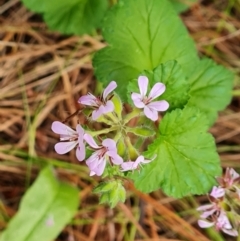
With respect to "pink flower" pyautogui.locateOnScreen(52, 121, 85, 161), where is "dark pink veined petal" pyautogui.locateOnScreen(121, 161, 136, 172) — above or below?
below

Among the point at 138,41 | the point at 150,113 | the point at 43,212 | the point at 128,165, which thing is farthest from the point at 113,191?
the point at 43,212

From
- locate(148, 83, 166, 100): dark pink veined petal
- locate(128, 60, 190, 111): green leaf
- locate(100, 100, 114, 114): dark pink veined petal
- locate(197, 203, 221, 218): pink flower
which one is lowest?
locate(197, 203, 221, 218): pink flower

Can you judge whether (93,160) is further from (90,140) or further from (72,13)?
(72,13)

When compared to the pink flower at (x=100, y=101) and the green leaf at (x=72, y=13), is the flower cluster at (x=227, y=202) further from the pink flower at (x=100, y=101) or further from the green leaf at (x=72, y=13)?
the green leaf at (x=72, y=13)

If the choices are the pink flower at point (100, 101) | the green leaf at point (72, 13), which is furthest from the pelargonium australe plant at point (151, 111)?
the green leaf at point (72, 13)

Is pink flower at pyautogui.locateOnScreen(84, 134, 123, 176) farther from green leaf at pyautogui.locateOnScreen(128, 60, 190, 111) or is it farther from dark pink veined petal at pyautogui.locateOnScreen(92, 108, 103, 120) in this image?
green leaf at pyautogui.locateOnScreen(128, 60, 190, 111)

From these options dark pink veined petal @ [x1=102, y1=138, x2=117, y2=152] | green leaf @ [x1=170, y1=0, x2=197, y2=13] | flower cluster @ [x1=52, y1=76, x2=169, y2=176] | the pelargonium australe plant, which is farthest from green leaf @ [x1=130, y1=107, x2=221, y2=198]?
green leaf @ [x1=170, y1=0, x2=197, y2=13]

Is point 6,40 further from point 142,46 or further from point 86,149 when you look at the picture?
point 86,149
